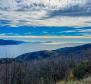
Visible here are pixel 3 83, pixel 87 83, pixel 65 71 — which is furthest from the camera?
pixel 65 71

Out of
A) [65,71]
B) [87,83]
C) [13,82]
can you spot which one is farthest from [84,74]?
[13,82]

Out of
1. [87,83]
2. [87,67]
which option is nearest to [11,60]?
[87,83]

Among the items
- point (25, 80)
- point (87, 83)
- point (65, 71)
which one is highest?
point (25, 80)

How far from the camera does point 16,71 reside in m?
21.4

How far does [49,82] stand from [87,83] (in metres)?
3.51

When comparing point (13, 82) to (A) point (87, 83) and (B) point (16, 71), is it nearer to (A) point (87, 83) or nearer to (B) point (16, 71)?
(B) point (16, 71)

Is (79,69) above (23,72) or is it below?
below

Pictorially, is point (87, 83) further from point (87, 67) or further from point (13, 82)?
point (87, 67)

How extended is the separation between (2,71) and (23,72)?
4.10 ft

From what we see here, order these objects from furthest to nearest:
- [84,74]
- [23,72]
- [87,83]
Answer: [84,74], [87,83], [23,72]

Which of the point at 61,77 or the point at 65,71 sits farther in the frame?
the point at 65,71

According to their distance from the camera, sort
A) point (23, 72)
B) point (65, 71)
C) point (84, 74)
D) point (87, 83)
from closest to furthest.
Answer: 1. point (23, 72)
2. point (87, 83)
3. point (84, 74)
4. point (65, 71)

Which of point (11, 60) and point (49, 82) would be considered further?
point (11, 60)

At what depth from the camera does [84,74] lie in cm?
3378
